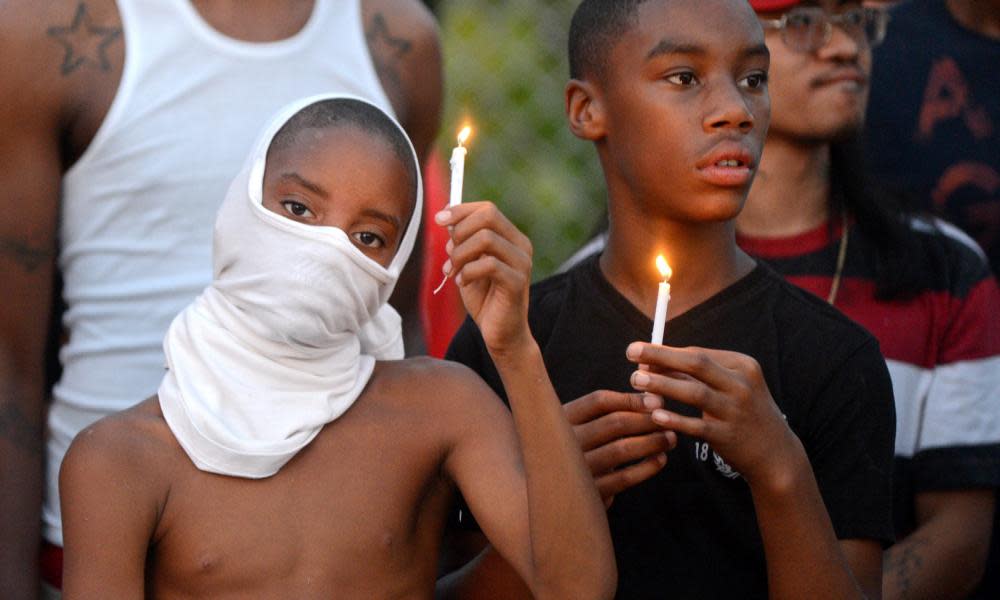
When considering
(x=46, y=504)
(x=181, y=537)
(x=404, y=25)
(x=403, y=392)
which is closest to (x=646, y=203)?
(x=403, y=392)

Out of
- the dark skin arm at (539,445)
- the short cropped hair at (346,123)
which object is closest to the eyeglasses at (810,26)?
the short cropped hair at (346,123)

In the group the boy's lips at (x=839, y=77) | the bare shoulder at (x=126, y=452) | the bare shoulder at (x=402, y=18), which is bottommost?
the bare shoulder at (x=126, y=452)

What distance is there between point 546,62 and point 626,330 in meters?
4.21

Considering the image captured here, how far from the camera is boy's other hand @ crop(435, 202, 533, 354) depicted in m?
2.47

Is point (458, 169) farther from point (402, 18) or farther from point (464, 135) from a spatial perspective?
point (402, 18)

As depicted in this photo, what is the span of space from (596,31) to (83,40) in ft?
3.57

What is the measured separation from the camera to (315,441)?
286cm

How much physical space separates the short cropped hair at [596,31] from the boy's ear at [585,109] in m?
0.03

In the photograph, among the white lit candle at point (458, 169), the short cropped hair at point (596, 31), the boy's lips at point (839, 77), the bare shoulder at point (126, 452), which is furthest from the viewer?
the boy's lips at point (839, 77)

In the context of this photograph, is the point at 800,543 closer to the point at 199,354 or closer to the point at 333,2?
the point at 199,354

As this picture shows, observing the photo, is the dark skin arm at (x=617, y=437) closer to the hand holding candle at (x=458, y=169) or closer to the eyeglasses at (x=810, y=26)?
the hand holding candle at (x=458, y=169)

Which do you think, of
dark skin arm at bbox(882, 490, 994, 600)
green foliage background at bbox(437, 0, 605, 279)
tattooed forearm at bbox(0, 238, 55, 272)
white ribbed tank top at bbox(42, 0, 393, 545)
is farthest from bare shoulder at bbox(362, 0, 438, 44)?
green foliage background at bbox(437, 0, 605, 279)

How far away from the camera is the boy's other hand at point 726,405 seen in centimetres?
251

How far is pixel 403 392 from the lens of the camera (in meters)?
2.94
